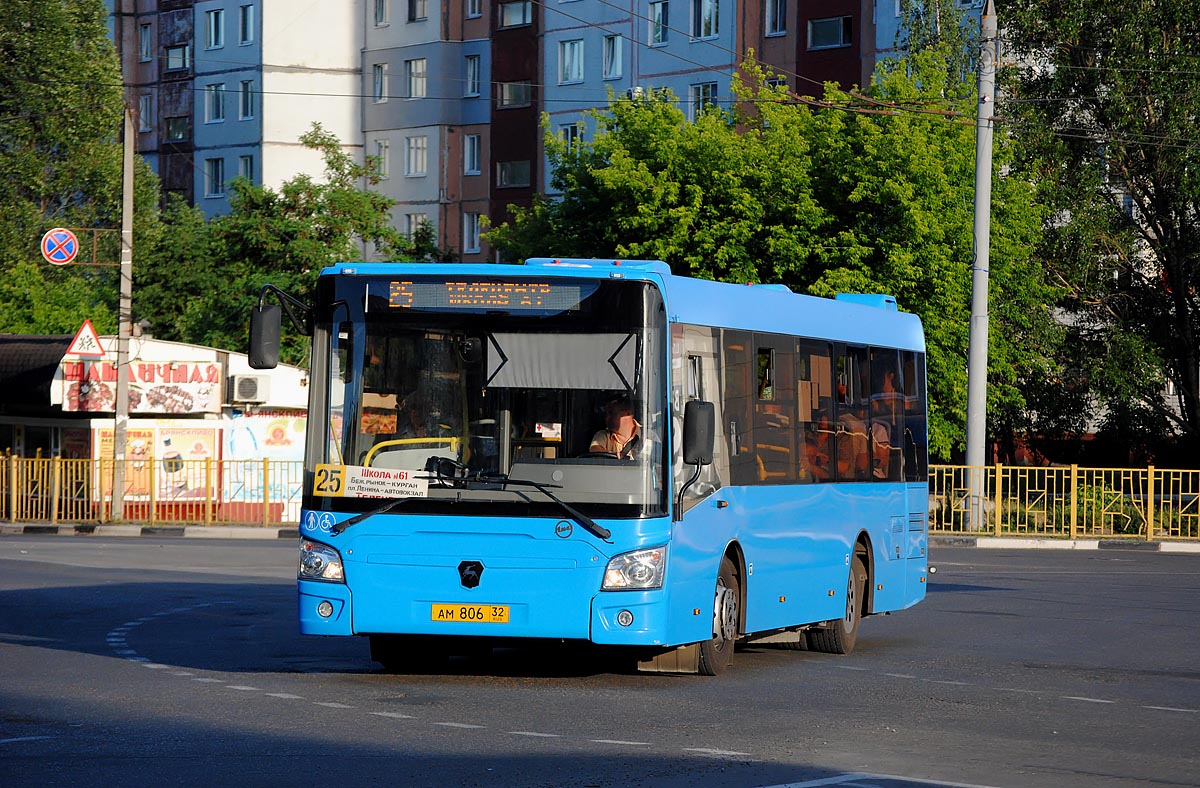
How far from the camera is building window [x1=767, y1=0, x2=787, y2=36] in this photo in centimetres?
6469

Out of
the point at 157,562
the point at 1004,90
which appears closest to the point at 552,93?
the point at 1004,90

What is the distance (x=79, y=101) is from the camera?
69500 millimetres

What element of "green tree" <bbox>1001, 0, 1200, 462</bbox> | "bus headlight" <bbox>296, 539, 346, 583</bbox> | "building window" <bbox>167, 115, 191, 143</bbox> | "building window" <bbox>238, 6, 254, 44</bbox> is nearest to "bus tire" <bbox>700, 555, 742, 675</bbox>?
"bus headlight" <bbox>296, 539, 346, 583</bbox>

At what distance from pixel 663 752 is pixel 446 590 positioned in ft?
10.4

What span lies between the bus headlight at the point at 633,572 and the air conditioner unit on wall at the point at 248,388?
27.9 metres

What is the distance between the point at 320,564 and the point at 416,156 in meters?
63.8

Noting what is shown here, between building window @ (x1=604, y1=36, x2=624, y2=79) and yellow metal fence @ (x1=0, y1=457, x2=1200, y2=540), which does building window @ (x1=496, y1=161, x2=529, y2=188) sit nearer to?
building window @ (x1=604, y1=36, x2=624, y2=79)

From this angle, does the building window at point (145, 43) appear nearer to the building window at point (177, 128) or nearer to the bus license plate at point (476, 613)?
the building window at point (177, 128)

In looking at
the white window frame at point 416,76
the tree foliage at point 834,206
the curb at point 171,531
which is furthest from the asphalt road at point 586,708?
the white window frame at point 416,76

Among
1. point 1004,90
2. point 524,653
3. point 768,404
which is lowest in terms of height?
point 524,653

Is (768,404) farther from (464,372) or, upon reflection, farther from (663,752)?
(663,752)

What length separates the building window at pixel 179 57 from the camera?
82.2 metres

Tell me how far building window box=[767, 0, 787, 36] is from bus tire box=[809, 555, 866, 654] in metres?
49.7

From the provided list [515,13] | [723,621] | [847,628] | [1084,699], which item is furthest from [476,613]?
[515,13]
